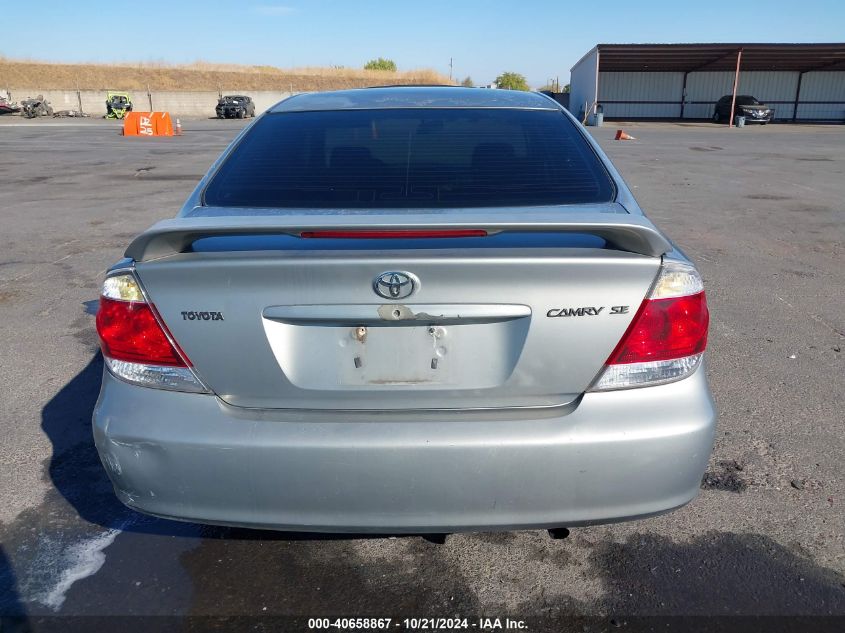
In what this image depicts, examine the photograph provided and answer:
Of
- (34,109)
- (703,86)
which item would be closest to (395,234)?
(703,86)

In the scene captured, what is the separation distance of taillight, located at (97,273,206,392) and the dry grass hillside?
7483cm

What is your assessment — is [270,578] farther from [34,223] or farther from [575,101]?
[575,101]

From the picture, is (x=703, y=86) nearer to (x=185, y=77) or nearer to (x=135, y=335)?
(x=135, y=335)

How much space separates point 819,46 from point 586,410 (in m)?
43.2

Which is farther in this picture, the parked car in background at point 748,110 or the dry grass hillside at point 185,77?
the dry grass hillside at point 185,77

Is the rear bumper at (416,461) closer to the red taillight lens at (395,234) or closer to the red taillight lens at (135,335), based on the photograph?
the red taillight lens at (135,335)

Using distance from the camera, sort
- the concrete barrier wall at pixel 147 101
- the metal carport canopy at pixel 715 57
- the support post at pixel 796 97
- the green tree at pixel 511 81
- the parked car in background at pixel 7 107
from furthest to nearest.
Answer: the green tree at pixel 511 81
the concrete barrier wall at pixel 147 101
the parked car in background at pixel 7 107
the support post at pixel 796 97
the metal carport canopy at pixel 715 57

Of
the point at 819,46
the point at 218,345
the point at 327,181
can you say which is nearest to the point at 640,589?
the point at 218,345

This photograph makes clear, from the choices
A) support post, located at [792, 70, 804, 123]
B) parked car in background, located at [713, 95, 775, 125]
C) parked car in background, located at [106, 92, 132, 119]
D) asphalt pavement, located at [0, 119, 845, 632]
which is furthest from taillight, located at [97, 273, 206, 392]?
support post, located at [792, 70, 804, 123]

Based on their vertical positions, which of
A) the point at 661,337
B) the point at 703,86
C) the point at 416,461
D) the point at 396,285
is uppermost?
the point at 396,285

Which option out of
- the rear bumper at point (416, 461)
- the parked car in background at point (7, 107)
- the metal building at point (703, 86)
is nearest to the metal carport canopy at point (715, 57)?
the metal building at point (703, 86)

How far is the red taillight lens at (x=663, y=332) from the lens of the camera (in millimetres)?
2006

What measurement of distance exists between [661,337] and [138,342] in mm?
1602

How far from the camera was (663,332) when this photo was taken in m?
2.04
